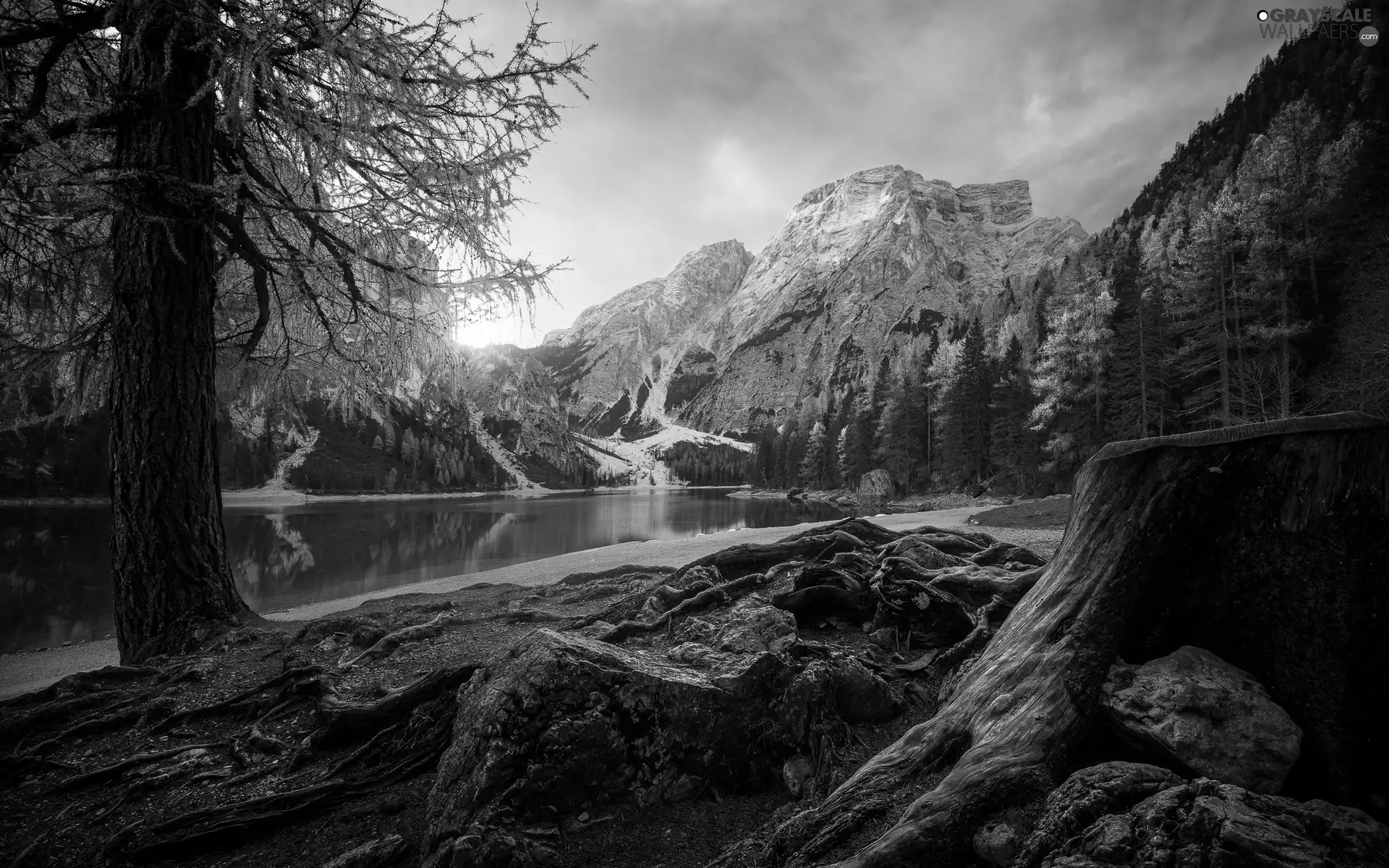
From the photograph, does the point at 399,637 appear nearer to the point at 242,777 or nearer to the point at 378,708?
the point at 378,708

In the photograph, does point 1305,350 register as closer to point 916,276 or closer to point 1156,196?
point 1156,196

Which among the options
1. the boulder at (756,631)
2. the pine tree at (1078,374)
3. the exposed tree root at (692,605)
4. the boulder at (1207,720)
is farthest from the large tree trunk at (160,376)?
the pine tree at (1078,374)

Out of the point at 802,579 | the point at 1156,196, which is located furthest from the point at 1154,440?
the point at 1156,196

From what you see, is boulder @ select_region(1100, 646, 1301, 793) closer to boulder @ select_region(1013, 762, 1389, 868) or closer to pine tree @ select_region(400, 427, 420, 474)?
boulder @ select_region(1013, 762, 1389, 868)

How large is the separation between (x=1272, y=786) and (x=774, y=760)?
218 centimetres

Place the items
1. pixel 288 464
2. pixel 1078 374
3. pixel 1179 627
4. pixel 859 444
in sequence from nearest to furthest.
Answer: pixel 1179 627 → pixel 1078 374 → pixel 859 444 → pixel 288 464

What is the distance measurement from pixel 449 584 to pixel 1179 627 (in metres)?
12.5

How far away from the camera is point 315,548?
2555 centimetres

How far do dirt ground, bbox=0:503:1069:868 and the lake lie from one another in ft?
34.6

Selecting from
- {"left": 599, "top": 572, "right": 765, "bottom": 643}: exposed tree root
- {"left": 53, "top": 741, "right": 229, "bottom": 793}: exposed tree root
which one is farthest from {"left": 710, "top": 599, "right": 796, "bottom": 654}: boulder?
{"left": 53, "top": 741, "right": 229, "bottom": 793}: exposed tree root

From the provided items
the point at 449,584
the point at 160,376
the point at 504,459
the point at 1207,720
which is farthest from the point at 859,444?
the point at 504,459

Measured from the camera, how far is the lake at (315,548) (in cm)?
1368

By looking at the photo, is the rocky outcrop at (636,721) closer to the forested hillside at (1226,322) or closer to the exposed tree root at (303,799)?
the exposed tree root at (303,799)

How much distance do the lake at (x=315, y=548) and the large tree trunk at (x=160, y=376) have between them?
954cm
